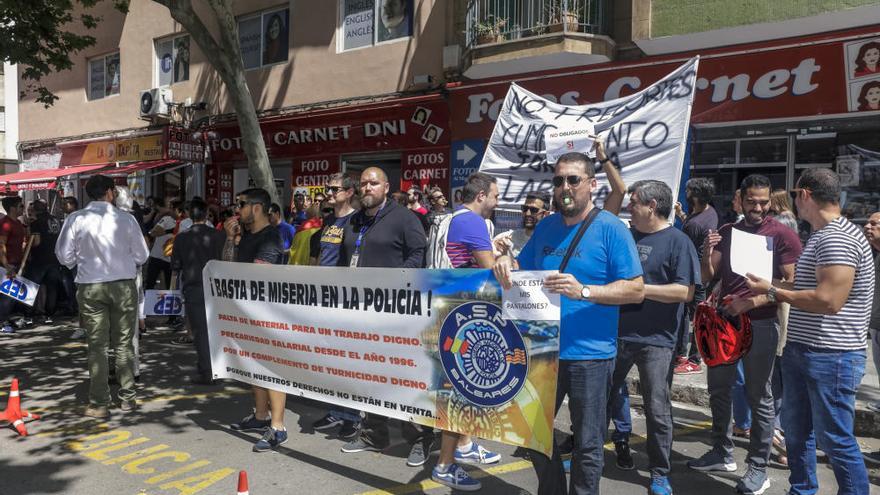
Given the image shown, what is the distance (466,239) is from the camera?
441cm

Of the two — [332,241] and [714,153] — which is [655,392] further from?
[714,153]

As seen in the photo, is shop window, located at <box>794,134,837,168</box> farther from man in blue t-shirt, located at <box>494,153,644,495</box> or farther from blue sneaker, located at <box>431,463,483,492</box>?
blue sneaker, located at <box>431,463,483,492</box>

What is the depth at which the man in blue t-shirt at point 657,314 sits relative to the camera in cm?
405

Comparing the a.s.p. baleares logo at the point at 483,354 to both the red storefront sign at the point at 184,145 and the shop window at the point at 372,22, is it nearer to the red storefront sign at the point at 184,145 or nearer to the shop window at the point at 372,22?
the shop window at the point at 372,22

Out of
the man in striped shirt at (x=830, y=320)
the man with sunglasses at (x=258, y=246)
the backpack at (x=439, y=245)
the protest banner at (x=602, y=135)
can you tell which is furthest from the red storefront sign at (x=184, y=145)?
the man in striped shirt at (x=830, y=320)

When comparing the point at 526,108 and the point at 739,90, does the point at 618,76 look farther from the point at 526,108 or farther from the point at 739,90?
the point at 526,108

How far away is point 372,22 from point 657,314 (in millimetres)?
11565

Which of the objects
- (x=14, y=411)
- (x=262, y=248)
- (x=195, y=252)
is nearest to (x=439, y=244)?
(x=262, y=248)

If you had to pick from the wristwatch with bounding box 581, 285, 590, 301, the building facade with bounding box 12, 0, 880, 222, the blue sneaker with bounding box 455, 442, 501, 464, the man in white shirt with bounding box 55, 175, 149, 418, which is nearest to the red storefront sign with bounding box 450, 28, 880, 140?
the building facade with bounding box 12, 0, 880, 222

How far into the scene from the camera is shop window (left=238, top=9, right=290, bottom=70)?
15930 millimetres

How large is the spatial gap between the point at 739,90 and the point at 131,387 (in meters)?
8.92

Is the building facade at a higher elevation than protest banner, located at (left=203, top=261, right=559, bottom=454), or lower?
higher

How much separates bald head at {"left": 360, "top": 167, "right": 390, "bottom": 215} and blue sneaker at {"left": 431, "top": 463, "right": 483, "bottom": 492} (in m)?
1.90

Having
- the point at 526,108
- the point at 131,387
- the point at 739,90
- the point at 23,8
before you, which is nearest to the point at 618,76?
the point at 739,90
